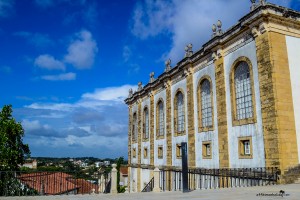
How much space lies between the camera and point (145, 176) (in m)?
31.0

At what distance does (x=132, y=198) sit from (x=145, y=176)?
22.2 metres

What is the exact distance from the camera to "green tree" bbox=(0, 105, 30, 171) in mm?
21875

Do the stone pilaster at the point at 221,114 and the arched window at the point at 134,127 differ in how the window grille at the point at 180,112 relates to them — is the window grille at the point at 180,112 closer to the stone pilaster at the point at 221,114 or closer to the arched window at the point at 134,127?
the stone pilaster at the point at 221,114

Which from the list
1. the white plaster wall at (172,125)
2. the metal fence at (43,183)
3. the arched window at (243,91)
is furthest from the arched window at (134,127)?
the arched window at (243,91)

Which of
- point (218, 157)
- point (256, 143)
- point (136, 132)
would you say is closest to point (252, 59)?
point (256, 143)

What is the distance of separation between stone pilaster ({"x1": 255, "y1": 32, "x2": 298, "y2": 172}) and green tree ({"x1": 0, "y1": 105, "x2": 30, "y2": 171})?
18.6 meters

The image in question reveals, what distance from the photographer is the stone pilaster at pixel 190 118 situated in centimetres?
2169

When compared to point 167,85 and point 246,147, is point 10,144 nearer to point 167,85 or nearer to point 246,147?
point 167,85

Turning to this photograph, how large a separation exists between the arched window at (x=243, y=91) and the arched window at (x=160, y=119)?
11.5 m

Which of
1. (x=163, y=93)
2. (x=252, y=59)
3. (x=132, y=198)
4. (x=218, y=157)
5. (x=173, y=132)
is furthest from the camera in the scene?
(x=163, y=93)

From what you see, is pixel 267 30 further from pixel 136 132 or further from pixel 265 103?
pixel 136 132

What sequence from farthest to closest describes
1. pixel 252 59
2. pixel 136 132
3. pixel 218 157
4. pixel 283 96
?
pixel 136 132 < pixel 218 157 < pixel 252 59 < pixel 283 96

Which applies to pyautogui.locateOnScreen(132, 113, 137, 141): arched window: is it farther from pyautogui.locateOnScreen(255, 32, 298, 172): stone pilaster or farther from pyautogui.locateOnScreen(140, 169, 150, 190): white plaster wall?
pyautogui.locateOnScreen(255, 32, 298, 172): stone pilaster

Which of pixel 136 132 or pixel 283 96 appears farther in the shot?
pixel 136 132
